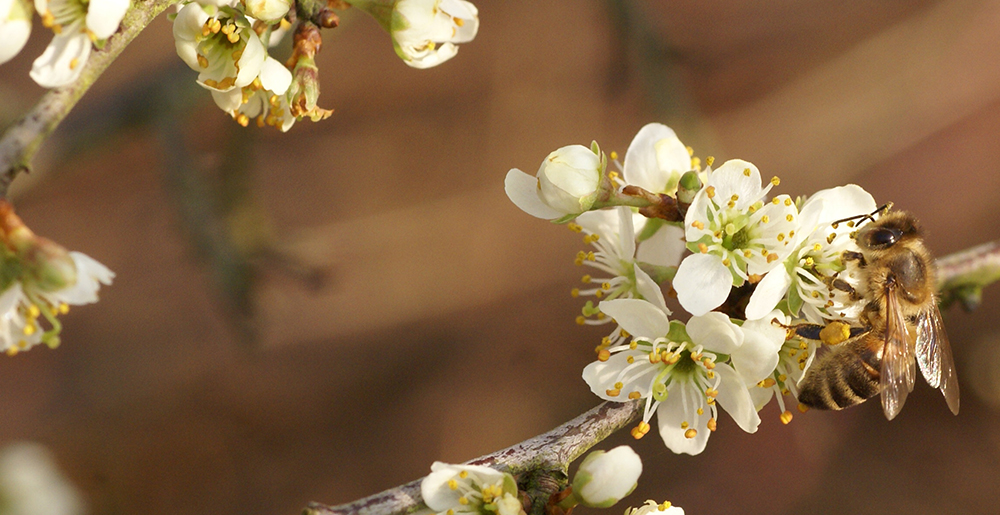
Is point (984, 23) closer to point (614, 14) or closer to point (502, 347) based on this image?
point (614, 14)

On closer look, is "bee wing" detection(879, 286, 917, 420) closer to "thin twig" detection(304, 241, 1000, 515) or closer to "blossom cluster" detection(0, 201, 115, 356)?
"thin twig" detection(304, 241, 1000, 515)

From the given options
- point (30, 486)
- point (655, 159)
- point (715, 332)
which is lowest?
point (30, 486)

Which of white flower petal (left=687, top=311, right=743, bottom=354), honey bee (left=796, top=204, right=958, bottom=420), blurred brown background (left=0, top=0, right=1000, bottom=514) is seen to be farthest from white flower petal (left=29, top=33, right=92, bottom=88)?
blurred brown background (left=0, top=0, right=1000, bottom=514)

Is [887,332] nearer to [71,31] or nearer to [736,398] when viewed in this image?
[736,398]

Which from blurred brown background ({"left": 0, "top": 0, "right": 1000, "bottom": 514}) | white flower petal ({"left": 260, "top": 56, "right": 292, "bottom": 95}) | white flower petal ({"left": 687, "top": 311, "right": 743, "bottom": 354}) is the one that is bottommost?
blurred brown background ({"left": 0, "top": 0, "right": 1000, "bottom": 514})

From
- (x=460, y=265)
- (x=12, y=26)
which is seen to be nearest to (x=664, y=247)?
(x=12, y=26)

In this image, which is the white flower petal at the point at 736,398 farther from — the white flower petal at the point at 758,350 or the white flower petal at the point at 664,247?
the white flower petal at the point at 664,247

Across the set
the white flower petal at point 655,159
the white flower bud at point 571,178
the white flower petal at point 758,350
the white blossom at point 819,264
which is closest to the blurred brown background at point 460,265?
the white flower petal at point 655,159
